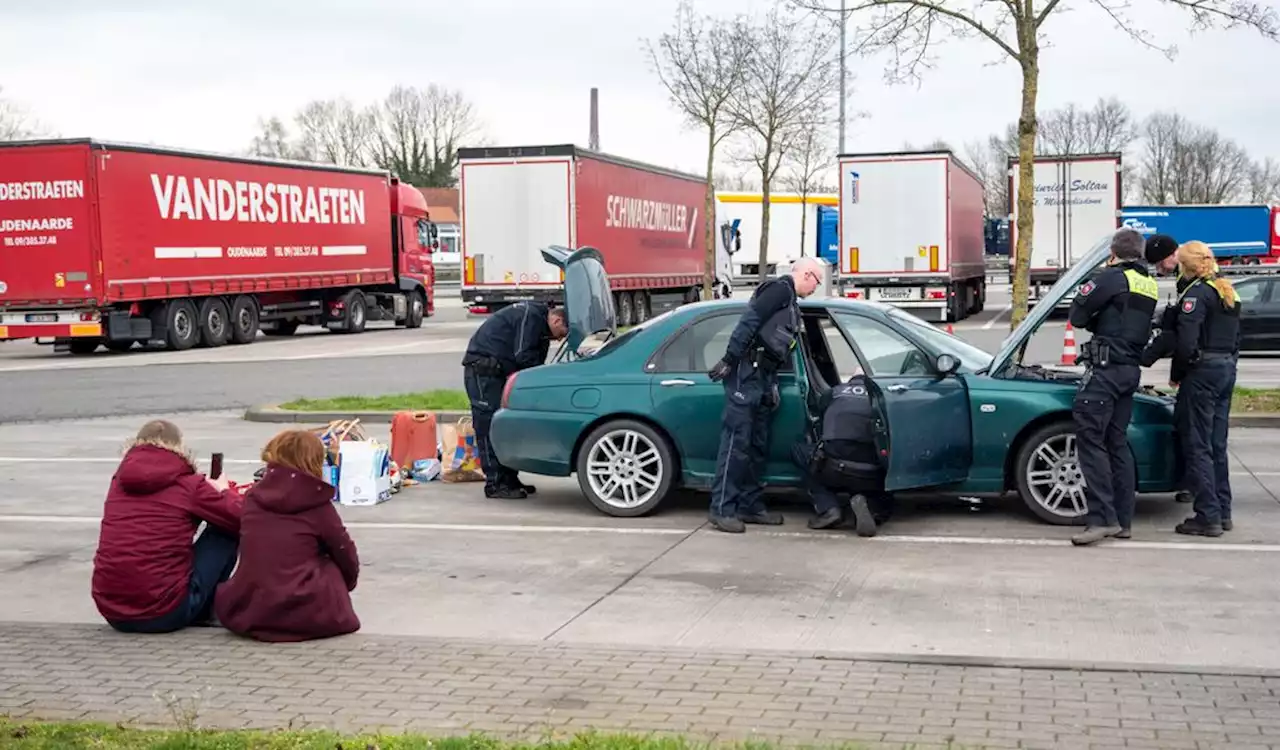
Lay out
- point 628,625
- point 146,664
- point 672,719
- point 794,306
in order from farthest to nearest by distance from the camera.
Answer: point 794,306, point 628,625, point 146,664, point 672,719

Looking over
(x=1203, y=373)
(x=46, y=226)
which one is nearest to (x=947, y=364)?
(x=1203, y=373)

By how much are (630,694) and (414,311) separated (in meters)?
34.2

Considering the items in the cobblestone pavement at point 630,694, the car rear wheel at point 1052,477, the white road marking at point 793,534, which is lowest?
the white road marking at point 793,534

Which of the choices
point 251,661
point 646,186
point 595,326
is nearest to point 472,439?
point 595,326

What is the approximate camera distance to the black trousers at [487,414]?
1054 centimetres

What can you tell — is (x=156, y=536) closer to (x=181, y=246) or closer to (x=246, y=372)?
(x=246, y=372)

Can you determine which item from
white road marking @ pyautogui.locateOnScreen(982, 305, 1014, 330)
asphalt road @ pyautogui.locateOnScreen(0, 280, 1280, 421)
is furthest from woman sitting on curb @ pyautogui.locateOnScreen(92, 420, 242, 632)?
white road marking @ pyautogui.locateOnScreen(982, 305, 1014, 330)

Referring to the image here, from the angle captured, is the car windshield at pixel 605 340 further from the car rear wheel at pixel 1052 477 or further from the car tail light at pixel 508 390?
the car rear wheel at pixel 1052 477

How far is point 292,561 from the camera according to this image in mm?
6367

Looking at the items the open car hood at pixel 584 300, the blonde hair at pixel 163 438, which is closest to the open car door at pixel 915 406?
the open car hood at pixel 584 300

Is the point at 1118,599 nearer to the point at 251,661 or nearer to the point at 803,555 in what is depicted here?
the point at 803,555

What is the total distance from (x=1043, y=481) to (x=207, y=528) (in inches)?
197

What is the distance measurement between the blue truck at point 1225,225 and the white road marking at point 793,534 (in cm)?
5270

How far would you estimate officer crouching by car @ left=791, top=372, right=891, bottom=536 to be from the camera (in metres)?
8.80
